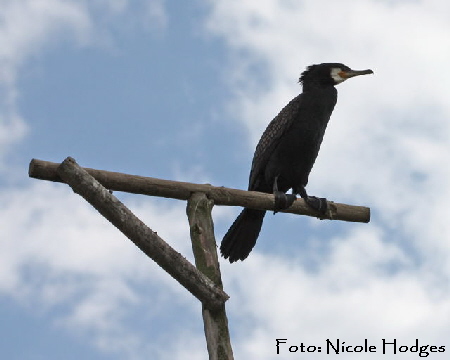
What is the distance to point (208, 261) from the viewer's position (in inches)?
189

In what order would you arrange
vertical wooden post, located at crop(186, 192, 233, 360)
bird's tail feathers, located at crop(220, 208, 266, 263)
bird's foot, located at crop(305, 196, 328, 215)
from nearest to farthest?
vertical wooden post, located at crop(186, 192, 233, 360) → bird's foot, located at crop(305, 196, 328, 215) → bird's tail feathers, located at crop(220, 208, 266, 263)

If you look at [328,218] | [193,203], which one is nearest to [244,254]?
[328,218]

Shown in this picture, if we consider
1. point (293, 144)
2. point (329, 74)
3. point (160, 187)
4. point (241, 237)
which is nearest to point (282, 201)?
point (241, 237)

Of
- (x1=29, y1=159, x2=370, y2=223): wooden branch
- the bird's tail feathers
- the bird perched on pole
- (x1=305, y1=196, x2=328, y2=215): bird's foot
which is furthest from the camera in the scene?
the bird perched on pole

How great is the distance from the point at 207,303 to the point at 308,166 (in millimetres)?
2684

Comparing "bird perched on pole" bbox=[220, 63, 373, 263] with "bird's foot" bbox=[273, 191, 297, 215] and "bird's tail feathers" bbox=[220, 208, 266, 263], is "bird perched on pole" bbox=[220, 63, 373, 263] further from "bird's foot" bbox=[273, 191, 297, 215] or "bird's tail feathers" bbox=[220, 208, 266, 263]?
"bird's foot" bbox=[273, 191, 297, 215]

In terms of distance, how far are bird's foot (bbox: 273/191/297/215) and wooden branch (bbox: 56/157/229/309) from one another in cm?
124

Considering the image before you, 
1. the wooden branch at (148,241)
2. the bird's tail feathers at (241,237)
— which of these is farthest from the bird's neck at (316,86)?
the wooden branch at (148,241)

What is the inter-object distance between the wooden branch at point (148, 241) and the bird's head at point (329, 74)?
3260mm

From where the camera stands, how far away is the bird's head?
744 cm

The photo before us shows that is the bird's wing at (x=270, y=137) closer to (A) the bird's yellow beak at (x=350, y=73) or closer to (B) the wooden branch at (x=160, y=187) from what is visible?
Result: (A) the bird's yellow beak at (x=350, y=73)

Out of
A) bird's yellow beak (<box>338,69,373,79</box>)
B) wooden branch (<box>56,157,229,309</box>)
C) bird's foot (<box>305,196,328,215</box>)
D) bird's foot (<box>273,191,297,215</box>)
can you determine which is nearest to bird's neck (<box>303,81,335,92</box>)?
bird's yellow beak (<box>338,69,373,79</box>)

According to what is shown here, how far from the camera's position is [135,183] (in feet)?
16.1

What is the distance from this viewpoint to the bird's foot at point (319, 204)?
6039 mm
